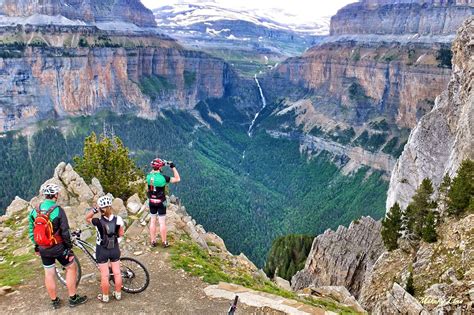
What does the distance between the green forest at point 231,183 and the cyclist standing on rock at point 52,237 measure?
295 ft

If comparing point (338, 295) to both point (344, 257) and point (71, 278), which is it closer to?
point (71, 278)

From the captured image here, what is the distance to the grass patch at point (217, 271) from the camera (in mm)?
22828

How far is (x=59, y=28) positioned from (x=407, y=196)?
519 feet

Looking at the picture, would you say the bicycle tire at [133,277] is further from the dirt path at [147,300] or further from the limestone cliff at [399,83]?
the limestone cliff at [399,83]

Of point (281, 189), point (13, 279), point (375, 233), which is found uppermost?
point (13, 279)

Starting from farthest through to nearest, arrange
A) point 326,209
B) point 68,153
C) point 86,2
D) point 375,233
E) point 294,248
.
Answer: point 86,2, point 68,153, point 326,209, point 294,248, point 375,233

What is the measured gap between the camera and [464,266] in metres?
25.2

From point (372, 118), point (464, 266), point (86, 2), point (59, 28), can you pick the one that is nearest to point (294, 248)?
point (464, 266)

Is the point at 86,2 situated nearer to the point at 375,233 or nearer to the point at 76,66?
the point at 76,66

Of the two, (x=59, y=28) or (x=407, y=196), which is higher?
(x=59, y=28)

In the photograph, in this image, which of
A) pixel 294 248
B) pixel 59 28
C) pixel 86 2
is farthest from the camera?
pixel 86 2

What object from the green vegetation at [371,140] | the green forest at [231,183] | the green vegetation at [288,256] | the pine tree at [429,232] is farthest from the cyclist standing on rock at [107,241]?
the green vegetation at [371,140]

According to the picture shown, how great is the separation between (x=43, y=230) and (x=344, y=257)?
→ 44.2m

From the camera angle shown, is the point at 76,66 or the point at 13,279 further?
the point at 76,66
